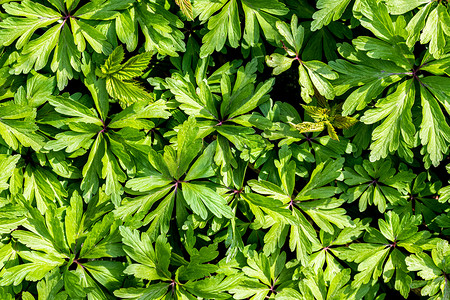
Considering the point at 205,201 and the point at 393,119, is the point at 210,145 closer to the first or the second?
the point at 205,201

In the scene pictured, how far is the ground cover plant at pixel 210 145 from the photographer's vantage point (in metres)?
1.87

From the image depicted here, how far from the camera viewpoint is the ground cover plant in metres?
1.87

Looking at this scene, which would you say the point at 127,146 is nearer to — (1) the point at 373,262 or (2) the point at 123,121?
(2) the point at 123,121

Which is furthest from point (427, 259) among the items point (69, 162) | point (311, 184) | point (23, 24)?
point (23, 24)

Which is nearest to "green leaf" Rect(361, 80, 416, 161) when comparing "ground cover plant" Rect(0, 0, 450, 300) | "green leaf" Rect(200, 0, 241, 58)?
"ground cover plant" Rect(0, 0, 450, 300)

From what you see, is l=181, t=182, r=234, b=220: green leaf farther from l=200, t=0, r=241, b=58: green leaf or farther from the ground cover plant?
l=200, t=0, r=241, b=58: green leaf

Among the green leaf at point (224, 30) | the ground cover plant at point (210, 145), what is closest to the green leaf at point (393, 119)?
the ground cover plant at point (210, 145)

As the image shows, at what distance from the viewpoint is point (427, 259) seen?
6.56ft

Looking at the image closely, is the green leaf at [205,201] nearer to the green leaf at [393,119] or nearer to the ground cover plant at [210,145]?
the ground cover plant at [210,145]

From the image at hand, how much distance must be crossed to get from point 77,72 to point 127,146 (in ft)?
1.49

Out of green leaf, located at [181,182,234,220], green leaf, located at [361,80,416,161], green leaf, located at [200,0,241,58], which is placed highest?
green leaf, located at [200,0,241,58]

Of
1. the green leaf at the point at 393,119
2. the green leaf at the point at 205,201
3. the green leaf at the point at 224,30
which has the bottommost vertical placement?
the green leaf at the point at 205,201

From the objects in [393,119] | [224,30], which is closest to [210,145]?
[224,30]

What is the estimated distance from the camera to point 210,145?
1.95m
